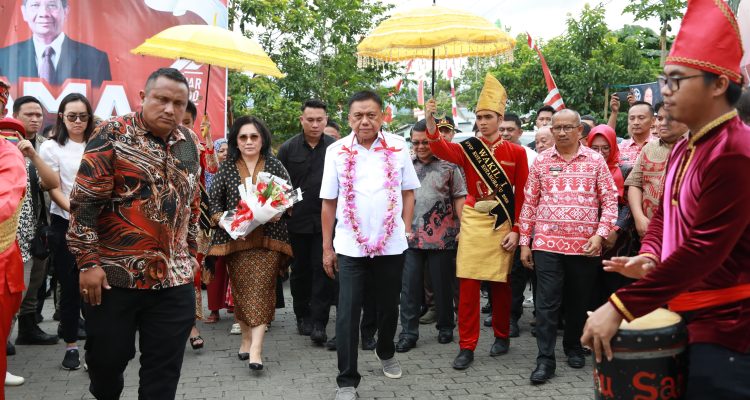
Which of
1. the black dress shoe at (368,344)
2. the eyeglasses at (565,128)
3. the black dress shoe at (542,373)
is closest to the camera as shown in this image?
the black dress shoe at (542,373)

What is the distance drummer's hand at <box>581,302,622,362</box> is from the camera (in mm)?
2445

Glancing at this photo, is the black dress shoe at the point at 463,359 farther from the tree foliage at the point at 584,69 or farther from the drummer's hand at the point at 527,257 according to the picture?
the tree foliage at the point at 584,69

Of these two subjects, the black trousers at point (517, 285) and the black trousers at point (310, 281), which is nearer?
the black trousers at point (310, 281)

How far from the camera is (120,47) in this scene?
1029 cm

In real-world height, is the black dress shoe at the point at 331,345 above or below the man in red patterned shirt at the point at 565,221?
below

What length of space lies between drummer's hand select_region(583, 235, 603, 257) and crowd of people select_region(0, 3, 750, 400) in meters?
0.01

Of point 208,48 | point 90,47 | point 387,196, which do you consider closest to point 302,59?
point 90,47

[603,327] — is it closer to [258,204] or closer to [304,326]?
[258,204]

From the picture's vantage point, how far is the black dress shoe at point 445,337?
671 centimetres

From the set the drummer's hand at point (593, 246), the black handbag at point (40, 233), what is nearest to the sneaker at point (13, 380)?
the black handbag at point (40, 233)

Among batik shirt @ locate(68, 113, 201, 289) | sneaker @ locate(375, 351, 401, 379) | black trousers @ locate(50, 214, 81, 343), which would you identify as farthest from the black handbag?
sneaker @ locate(375, 351, 401, 379)

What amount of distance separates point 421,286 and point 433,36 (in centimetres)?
246

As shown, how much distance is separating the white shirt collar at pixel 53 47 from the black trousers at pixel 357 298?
6986 millimetres

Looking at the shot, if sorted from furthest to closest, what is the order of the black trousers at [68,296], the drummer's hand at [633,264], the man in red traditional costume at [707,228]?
the black trousers at [68,296]
the drummer's hand at [633,264]
the man in red traditional costume at [707,228]
